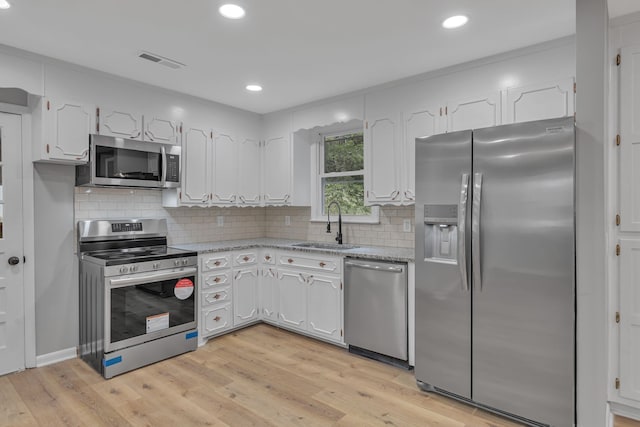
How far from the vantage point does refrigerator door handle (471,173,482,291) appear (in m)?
2.35

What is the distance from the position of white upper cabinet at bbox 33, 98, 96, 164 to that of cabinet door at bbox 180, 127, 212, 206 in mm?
898

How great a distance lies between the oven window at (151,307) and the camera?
2.97m

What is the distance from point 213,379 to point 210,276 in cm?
104

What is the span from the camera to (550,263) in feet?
6.95

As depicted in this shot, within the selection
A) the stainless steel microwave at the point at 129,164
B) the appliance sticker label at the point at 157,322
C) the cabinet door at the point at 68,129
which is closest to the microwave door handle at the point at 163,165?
the stainless steel microwave at the point at 129,164

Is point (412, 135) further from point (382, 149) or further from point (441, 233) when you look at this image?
point (441, 233)

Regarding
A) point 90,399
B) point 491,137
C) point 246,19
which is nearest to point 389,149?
point 491,137

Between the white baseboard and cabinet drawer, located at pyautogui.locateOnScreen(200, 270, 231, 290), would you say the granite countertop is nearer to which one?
cabinet drawer, located at pyautogui.locateOnScreen(200, 270, 231, 290)

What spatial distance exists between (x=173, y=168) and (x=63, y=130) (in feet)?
3.07

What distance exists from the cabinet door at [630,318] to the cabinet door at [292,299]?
8.15 feet

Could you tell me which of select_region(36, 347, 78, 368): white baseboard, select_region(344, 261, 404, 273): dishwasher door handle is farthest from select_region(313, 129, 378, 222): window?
select_region(36, 347, 78, 368): white baseboard

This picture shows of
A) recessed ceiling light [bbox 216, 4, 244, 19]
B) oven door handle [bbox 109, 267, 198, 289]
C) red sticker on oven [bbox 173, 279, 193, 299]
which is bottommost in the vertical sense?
red sticker on oven [bbox 173, 279, 193, 299]

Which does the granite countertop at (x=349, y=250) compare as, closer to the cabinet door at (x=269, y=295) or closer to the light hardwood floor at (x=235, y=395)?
the cabinet door at (x=269, y=295)

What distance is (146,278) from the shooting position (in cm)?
311
